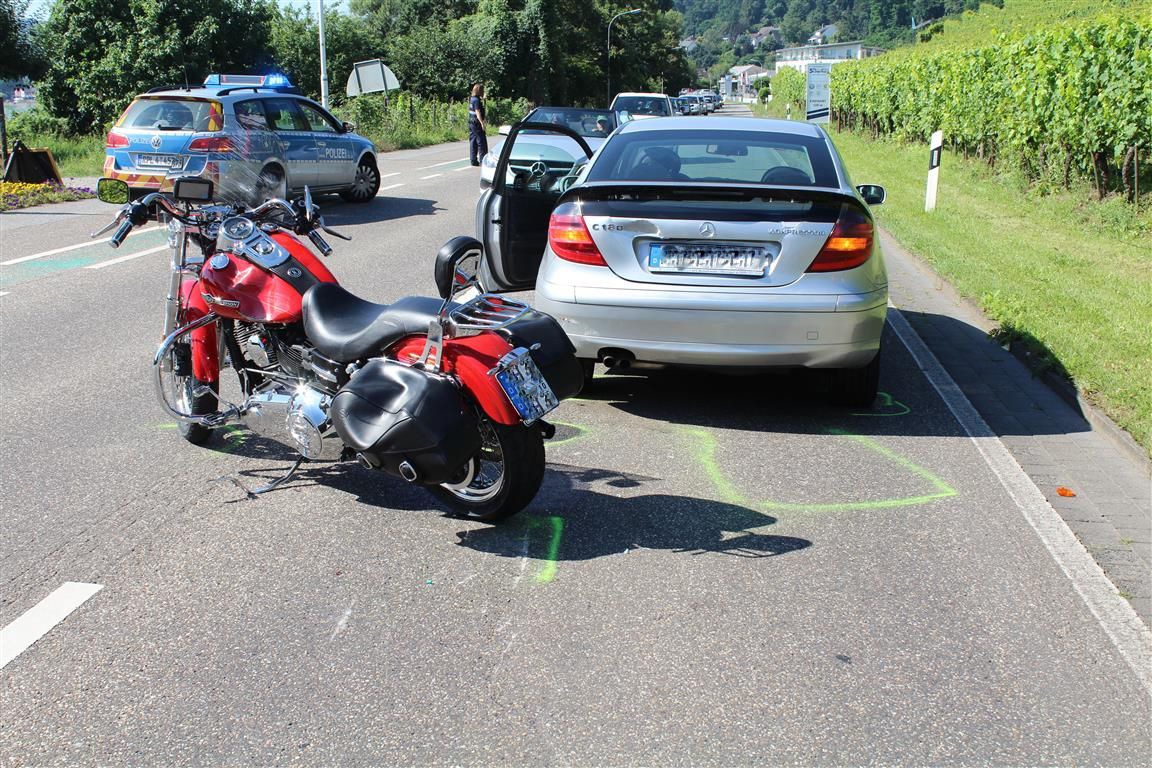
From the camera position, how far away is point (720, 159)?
6680 millimetres

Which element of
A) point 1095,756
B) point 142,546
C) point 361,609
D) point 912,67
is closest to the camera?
point 1095,756

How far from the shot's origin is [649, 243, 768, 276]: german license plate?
5801mm

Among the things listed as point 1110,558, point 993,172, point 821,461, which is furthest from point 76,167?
point 1110,558

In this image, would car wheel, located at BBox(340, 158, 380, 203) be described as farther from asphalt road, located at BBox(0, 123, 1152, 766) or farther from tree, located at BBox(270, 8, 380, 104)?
tree, located at BBox(270, 8, 380, 104)

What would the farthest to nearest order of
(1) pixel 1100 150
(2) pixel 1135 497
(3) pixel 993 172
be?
(3) pixel 993 172
(1) pixel 1100 150
(2) pixel 1135 497

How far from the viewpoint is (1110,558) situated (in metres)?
4.48

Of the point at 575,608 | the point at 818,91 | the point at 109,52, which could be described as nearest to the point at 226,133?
the point at 575,608

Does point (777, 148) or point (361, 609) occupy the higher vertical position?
point (777, 148)

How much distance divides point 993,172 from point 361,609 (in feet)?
62.6

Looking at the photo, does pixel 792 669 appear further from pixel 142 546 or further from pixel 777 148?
pixel 777 148

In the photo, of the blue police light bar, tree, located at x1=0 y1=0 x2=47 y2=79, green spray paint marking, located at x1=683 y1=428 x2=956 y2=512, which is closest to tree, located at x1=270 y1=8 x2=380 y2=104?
tree, located at x1=0 y1=0 x2=47 y2=79

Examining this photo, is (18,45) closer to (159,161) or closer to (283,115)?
(283,115)

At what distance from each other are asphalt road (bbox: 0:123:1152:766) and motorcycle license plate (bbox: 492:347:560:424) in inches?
23.0

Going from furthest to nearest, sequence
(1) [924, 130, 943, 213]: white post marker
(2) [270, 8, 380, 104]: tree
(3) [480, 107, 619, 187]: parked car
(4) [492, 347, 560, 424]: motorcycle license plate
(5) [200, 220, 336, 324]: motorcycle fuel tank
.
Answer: (2) [270, 8, 380, 104]: tree < (1) [924, 130, 943, 213]: white post marker < (3) [480, 107, 619, 187]: parked car < (5) [200, 220, 336, 324]: motorcycle fuel tank < (4) [492, 347, 560, 424]: motorcycle license plate
